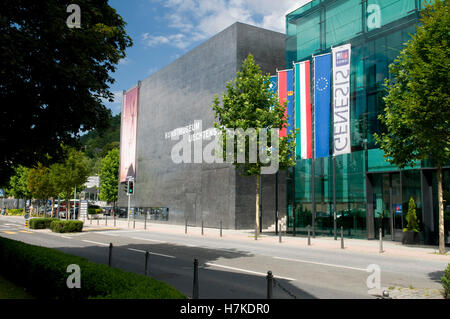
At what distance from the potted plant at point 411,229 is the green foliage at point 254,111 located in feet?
24.3

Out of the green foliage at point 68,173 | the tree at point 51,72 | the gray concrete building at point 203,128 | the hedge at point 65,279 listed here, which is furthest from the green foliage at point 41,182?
the hedge at point 65,279

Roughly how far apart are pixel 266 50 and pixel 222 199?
14.4 meters

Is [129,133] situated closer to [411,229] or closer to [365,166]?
[365,166]

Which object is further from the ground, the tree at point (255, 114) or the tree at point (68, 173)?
the tree at point (255, 114)

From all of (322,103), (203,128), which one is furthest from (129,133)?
(322,103)

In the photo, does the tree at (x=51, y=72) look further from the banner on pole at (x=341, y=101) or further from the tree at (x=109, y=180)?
the tree at (x=109, y=180)

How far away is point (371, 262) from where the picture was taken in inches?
538

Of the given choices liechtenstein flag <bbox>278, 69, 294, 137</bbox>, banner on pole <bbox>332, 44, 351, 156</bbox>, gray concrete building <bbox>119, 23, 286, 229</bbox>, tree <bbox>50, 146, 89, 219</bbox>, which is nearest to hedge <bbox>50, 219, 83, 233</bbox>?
tree <bbox>50, 146, 89, 219</bbox>

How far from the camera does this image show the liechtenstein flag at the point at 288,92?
26.9 meters

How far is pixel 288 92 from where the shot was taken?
89.5 feet

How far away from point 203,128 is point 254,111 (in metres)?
13.2

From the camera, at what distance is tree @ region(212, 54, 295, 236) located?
77.9ft

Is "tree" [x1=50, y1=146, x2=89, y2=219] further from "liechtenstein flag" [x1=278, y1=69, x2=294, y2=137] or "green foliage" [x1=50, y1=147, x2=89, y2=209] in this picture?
"liechtenstein flag" [x1=278, y1=69, x2=294, y2=137]
